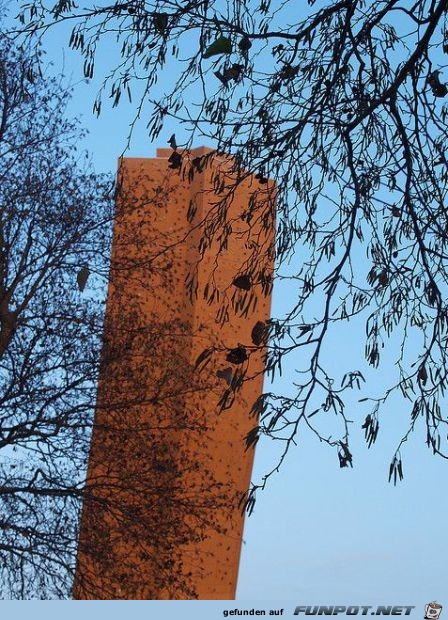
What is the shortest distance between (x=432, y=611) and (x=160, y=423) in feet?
17.8

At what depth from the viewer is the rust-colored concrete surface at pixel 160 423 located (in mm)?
9258

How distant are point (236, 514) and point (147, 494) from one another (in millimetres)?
1791

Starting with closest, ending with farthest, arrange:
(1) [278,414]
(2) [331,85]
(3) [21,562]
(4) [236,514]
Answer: (1) [278,414]
(2) [331,85]
(3) [21,562]
(4) [236,514]

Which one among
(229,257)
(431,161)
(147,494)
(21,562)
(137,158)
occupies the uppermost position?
(137,158)

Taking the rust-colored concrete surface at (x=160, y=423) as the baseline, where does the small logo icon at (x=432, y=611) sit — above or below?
below

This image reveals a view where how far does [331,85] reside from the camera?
15.0 feet

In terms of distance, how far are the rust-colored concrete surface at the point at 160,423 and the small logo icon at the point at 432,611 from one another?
296 cm

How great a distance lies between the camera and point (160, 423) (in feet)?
35.2

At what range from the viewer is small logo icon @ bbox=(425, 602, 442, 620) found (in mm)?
5562

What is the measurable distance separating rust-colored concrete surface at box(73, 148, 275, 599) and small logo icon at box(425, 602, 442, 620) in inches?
117

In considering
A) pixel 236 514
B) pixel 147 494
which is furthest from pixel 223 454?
pixel 147 494

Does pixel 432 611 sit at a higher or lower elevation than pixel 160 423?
lower

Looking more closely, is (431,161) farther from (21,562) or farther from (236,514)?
(236,514)

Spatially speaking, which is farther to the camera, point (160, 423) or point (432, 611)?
point (160, 423)
